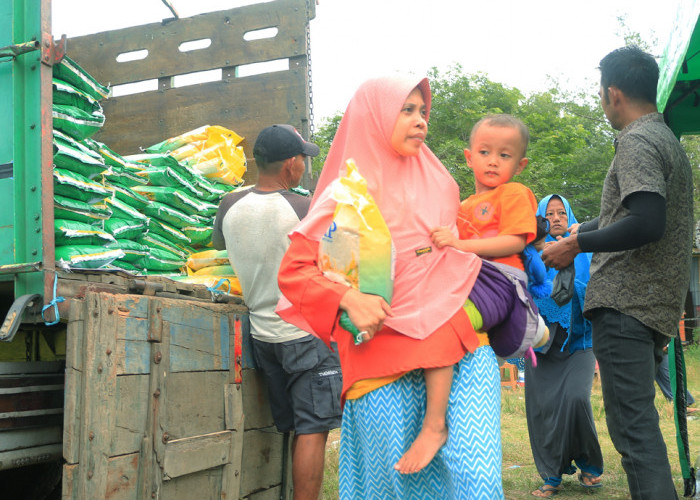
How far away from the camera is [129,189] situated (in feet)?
12.4

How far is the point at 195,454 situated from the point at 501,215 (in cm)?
161

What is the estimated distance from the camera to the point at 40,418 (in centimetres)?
259

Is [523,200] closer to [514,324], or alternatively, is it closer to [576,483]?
[514,324]

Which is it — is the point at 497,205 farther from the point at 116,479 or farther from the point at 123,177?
the point at 123,177

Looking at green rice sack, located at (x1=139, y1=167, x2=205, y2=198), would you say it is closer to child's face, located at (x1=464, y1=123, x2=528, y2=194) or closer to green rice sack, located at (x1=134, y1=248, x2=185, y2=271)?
green rice sack, located at (x1=134, y1=248, x2=185, y2=271)

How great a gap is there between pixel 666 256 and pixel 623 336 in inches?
14.2

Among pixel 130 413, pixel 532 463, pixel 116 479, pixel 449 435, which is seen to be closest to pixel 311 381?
pixel 130 413

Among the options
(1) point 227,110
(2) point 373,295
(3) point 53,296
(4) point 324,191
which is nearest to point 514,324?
(2) point 373,295

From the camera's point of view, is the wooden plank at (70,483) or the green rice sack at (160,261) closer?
the wooden plank at (70,483)

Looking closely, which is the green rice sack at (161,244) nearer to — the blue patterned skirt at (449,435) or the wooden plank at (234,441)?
the wooden plank at (234,441)

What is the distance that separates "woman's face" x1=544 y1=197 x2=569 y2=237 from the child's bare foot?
114 inches

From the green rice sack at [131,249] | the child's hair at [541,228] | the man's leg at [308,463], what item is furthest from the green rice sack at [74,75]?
the child's hair at [541,228]

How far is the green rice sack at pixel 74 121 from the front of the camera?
9.50 feet

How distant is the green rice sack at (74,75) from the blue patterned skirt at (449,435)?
1.88 metres
